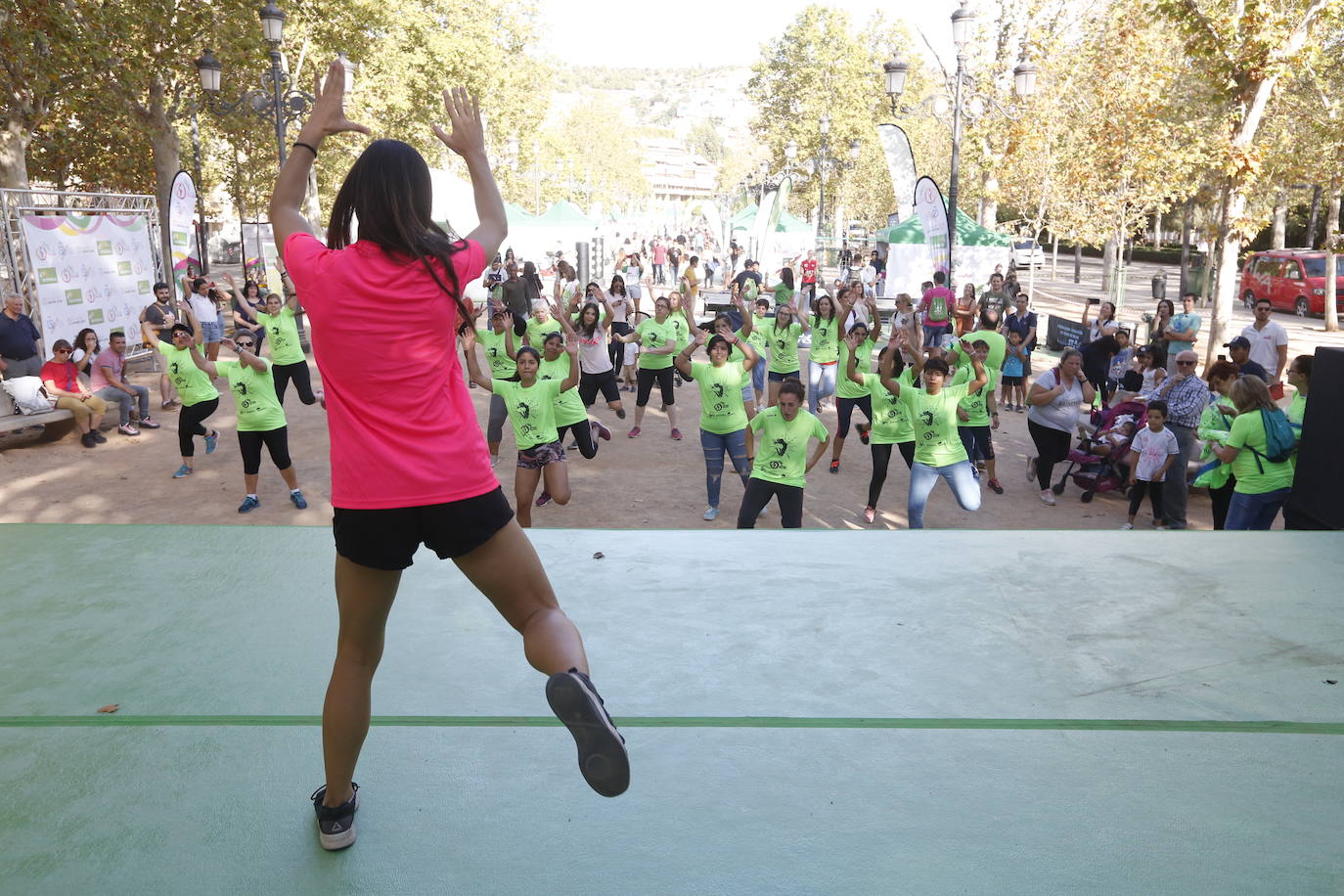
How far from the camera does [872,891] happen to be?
2.13 meters

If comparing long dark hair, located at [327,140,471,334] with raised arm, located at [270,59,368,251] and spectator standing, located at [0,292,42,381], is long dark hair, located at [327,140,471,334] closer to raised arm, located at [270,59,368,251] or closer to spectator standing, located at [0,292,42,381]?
raised arm, located at [270,59,368,251]

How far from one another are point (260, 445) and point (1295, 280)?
26.8 metres

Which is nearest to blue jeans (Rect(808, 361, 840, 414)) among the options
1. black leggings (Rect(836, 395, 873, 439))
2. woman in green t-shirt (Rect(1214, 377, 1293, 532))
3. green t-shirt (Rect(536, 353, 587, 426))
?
black leggings (Rect(836, 395, 873, 439))

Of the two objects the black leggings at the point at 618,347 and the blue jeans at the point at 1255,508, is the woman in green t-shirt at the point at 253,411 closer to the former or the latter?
the black leggings at the point at 618,347

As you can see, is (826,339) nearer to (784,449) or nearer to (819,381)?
(819,381)

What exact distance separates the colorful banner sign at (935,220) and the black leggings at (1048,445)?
311 inches

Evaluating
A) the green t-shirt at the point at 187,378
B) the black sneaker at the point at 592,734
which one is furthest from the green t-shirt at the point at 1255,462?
the green t-shirt at the point at 187,378

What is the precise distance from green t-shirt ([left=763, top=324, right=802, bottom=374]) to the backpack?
217 inches

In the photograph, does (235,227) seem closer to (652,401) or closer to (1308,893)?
(652,401)

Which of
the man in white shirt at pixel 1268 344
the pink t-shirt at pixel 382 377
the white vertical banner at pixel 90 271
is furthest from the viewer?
the white vertical banner at pixel 90 271

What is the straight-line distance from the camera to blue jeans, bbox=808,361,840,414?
12.2 m

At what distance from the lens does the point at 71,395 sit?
12328 millimetres

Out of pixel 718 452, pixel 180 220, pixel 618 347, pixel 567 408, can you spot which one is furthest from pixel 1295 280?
pixel 180 220

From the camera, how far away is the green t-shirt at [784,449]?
24.5ft
